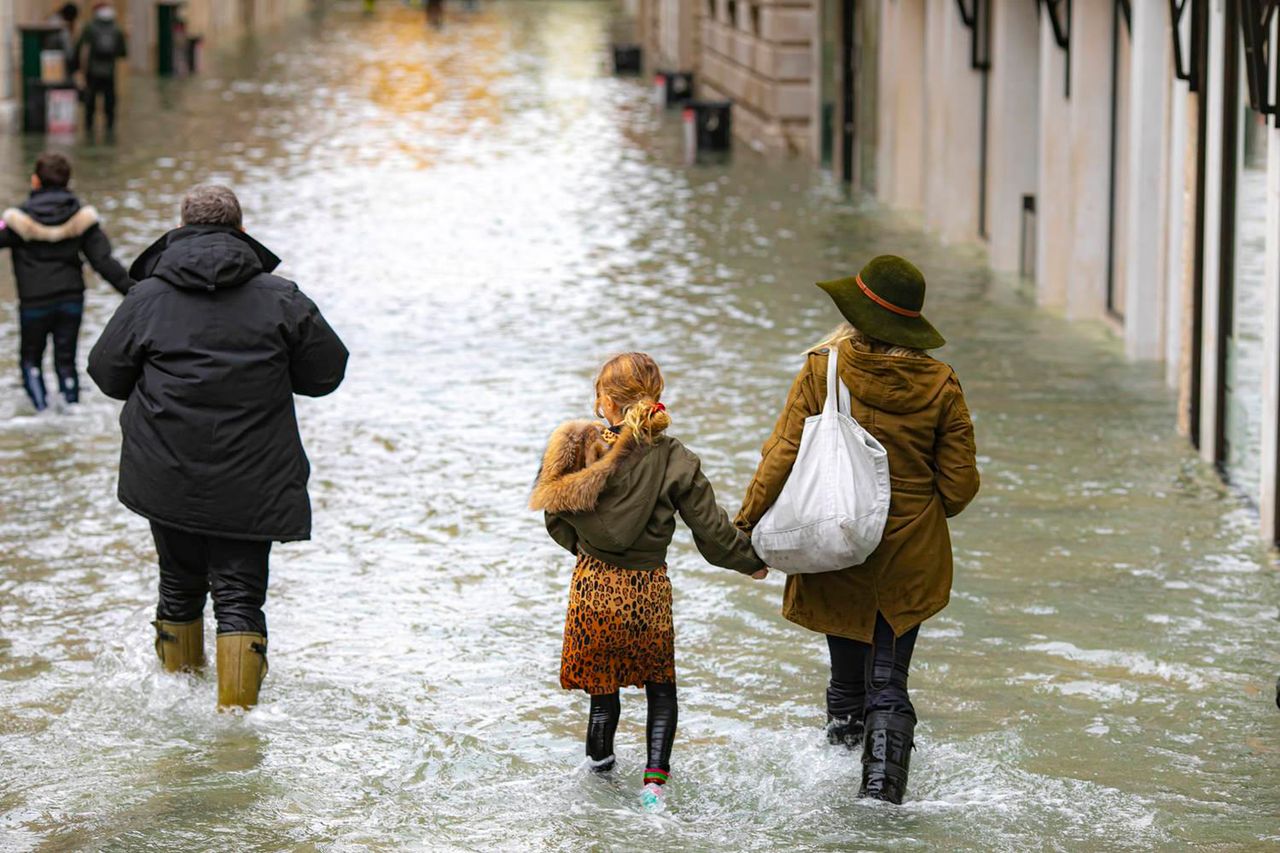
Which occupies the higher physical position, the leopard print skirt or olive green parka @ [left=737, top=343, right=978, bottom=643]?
olive green parka @ [left=737, top=343, right=978, bottom=643]

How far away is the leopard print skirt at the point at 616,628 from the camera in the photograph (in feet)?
21.5

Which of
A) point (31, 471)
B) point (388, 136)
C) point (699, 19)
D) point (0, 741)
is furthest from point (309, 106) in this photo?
point (0, 741)

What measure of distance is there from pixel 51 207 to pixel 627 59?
2736 cm

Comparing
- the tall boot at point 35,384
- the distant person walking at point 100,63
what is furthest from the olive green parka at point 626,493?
the distant person walking at point 100,63

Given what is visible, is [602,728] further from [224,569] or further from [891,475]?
[224,569]

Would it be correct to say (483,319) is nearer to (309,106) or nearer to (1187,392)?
(1187,392)

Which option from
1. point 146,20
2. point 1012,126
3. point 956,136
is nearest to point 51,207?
point 1012,126

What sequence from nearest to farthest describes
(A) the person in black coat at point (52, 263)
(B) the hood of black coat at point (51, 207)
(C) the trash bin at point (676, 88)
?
(A) the person in black coat at point (52, 263) → (B) the hood of black coat at point (51, 207) → (C) the trash bin at point (676, 88)

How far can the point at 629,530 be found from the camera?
6.44 m

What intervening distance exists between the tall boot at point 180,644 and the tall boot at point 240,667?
332 millimetres

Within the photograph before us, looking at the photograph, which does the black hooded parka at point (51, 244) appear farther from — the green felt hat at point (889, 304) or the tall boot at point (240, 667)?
the green felt hat at point (889, 304)

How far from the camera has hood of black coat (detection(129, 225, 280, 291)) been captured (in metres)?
7.27

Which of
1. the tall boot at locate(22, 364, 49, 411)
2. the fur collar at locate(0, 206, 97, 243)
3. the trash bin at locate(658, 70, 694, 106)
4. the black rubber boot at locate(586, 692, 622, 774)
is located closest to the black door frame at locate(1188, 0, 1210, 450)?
the black rubber boot at locate(586, 692, 622, 774)

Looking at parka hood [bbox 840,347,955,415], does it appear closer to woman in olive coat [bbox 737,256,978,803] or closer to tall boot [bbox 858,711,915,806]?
woman in olive coat [bbox 737,256,978,803]
